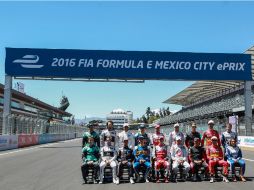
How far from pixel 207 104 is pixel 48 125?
82.7 feet

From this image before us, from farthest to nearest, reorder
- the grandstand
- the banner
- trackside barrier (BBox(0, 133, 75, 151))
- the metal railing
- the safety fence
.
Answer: the grandstand, the banner, the metal railing, the safety fence, trackside barrier (BBox(0, 133, 75, 151))

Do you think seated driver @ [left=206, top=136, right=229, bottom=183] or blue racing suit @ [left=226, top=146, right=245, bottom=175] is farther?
blue racing suit @ [left=226, top=146, right=245, bottom=175]

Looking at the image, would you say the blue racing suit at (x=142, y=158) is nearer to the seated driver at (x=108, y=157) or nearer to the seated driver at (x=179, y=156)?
the seated driver at (x=108, y=157)

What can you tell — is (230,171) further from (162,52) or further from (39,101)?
(39,101)

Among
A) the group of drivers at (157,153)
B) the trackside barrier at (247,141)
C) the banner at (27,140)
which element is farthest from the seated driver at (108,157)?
the banner at (27,140)

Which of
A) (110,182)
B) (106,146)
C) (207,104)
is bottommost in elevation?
(110,182)

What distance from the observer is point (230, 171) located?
1142 cm

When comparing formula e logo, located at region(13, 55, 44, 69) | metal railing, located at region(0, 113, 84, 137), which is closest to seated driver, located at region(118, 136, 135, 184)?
metal railing, located at region(0, 113, 84, 137)

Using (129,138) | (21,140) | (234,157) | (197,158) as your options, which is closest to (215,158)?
(197,158)

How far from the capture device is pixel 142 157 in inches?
440

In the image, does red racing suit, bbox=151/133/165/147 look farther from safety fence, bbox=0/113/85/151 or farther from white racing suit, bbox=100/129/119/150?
safety fence, bbox=0/113/85/151

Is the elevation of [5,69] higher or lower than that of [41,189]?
higher

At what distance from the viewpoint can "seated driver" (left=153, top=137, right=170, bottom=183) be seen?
11.0 m

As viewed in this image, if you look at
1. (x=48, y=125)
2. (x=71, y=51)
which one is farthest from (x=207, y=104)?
(x=71, y=51)
